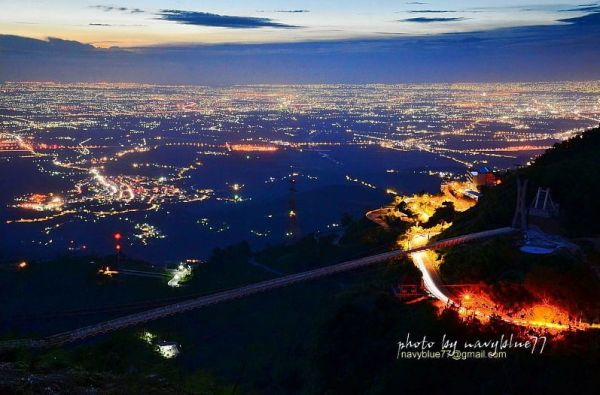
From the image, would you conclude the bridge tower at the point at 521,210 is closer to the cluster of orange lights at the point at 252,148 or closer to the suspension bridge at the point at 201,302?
the suspension bridge at the point at 201,302

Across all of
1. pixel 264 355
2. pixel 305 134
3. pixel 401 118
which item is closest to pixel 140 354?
pixel 264 355

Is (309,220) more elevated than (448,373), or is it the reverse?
(448,373)

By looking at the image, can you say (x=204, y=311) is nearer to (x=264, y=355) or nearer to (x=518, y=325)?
(x=264, y=355)

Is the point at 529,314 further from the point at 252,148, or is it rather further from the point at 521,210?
the point at 252,148

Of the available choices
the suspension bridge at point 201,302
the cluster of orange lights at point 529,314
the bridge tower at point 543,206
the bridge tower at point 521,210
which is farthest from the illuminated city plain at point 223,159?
the cluster of orange lights at point 529,314

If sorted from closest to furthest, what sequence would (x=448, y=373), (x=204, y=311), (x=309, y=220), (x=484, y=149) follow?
1. (x=448, y=373)
2. (x=204, y=311)
3. (x=309, y=220)
4. (x=484, y=149)

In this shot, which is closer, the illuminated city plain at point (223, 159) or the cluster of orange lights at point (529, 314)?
the cluster of orange lights at point (529, 314)

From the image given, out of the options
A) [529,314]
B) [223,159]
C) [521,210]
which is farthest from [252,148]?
[529,314]

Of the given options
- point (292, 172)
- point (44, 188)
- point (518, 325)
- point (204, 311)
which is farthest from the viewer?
point (292, 172)

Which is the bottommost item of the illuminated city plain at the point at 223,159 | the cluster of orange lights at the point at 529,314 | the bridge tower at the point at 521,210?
the illuminated city plain at the point at 223,159
